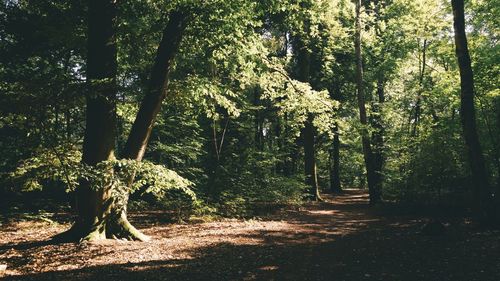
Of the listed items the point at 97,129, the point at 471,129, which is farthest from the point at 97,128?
the point at 471,129

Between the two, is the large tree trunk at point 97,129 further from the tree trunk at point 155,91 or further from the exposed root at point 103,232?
the tree trunk at point 155,91

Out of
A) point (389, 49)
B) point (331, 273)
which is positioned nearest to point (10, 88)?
point (331, 273)

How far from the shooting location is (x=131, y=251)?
9039 millimetres

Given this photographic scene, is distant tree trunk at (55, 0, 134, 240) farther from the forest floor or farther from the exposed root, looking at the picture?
the forest floor

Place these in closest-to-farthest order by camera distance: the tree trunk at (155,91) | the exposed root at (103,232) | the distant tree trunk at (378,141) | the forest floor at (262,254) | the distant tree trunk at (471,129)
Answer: the forest floor at (262,254) < the exposed root at (103,232) < the tree trunk at (155,91) < the distant tree trunk at (471,129) < the distant tree trunk at (378,141)

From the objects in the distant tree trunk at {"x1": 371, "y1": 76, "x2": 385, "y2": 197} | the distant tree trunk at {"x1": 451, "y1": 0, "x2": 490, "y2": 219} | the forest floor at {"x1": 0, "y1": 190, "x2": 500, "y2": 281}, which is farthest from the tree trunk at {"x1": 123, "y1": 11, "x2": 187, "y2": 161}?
the distant tree trunk at {"x1": 371, "y1": 76, "x2": 385, "y2": 197}

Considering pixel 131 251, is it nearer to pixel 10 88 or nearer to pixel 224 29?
pixel 10 88

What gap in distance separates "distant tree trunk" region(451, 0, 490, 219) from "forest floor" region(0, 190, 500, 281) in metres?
0.97

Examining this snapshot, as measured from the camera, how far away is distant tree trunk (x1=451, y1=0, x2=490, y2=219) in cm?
1098

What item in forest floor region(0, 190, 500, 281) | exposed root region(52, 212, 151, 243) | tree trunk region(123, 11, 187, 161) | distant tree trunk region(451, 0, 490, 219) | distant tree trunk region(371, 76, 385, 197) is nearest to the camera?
forest floor region(0, 190, 500, 281)

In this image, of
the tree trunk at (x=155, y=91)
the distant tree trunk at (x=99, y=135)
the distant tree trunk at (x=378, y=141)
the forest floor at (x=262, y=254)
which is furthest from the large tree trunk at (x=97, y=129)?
the distant tree trunk at (x=378, y=141)

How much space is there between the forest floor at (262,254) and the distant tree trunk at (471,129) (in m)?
0.97

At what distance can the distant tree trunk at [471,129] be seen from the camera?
11.0 meters

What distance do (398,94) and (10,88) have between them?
32864mm
